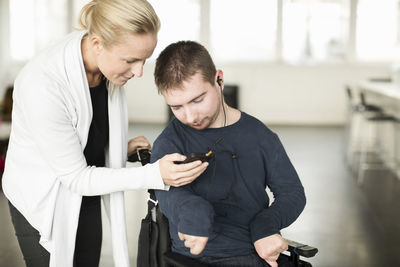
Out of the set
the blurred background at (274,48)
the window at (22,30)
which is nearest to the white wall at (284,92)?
the blurred background at (274,48)

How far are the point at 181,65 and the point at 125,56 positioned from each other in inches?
6.5

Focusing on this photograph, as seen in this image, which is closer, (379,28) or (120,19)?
(120,19)

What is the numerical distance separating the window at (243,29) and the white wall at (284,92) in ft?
1.24

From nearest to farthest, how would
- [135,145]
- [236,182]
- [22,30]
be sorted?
1. [236,182]
2. [135,145]
3. [22,30]

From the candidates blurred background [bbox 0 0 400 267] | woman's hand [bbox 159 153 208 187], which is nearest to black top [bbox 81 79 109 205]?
woman's hand [bbox 159 153 208 187]

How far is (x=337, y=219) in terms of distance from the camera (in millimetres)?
4176

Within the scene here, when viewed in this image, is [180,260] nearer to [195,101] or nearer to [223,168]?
[223,168]

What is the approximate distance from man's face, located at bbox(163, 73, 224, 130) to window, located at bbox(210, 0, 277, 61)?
333 inches

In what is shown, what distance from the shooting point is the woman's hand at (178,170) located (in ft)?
4.75

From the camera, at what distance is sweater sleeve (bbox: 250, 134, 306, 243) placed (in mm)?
1590

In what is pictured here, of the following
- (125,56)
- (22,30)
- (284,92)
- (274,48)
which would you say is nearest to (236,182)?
(125,56)

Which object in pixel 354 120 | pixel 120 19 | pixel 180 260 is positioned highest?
pixel 120 19

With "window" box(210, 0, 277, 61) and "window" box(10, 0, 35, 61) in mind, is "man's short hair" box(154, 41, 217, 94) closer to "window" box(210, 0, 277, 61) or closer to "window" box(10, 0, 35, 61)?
"window" box(210, 0, 277, 61)

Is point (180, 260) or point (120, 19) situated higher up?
point (120, 19)
